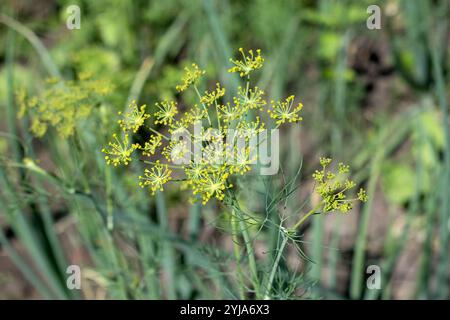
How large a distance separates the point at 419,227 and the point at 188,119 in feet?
4.78

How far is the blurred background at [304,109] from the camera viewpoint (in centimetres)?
195

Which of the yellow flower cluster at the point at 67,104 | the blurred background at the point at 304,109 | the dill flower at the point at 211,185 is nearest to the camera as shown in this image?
the dill flower at the point at 211,185

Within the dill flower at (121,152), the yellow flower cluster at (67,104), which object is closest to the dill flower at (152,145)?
the dill flower at (121,152)

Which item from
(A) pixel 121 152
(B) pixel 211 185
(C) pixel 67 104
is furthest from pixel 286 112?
(C) pixel 67 104

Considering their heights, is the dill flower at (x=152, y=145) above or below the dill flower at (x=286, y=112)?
below

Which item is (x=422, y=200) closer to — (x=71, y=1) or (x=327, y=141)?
(x=327, y=141)

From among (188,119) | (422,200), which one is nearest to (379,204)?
(422,200)

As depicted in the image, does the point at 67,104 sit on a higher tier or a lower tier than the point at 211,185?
higher

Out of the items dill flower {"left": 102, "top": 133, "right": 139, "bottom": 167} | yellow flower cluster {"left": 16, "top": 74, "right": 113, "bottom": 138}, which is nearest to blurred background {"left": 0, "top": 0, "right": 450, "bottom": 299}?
yellow flower cluster {"left": 16, "top": 74, "right": 113, "bottom": 138}

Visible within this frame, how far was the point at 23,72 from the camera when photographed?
9.07ft

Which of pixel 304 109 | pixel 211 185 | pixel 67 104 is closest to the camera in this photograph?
pixel 211 185

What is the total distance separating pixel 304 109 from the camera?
2539 millimetres

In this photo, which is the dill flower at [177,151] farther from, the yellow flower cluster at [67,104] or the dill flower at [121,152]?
the yellow flower cluster at [67,104]

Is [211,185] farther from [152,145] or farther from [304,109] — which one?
[304,109]
